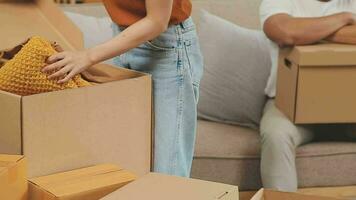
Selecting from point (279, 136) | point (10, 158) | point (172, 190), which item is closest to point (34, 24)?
point (10, 158)

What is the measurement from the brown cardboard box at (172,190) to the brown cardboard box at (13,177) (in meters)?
0.15

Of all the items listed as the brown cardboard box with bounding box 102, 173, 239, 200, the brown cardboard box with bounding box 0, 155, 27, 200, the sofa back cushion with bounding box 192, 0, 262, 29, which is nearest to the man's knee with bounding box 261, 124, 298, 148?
the sofa back cushion with bounding box 192, 0, 262, 29

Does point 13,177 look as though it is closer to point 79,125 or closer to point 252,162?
point 79,125

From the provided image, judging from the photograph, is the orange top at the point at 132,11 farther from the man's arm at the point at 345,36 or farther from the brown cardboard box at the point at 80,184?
the man's arm at the point at 345,36

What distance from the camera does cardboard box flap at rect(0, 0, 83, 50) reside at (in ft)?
4.77

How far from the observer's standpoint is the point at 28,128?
113 cm

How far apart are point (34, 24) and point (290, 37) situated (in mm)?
1087

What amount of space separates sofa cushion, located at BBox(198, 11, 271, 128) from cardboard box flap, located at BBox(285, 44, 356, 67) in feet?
1.34

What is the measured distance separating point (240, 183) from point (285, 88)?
0.40 meters

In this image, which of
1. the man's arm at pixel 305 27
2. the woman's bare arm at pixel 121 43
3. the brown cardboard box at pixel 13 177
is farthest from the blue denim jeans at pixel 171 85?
the man's arm at pixel 305 27

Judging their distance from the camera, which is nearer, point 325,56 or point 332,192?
point 325,56

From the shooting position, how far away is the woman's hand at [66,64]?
1.21 m

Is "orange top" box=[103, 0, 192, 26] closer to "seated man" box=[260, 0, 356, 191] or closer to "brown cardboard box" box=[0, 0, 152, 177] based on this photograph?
"brown cardboard box" box=[0, 0, 152, 177]

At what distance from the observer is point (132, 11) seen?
1.41 meters
